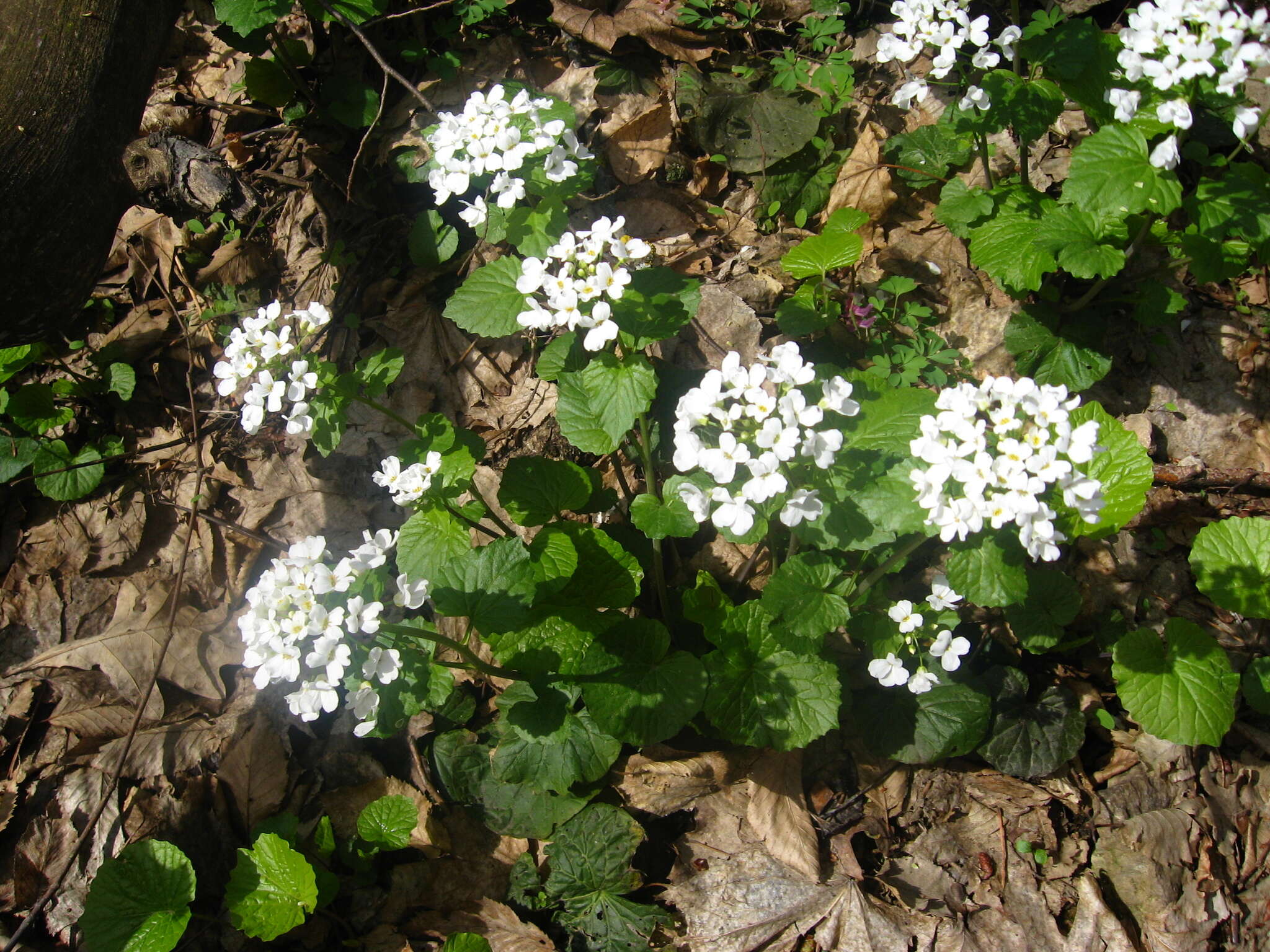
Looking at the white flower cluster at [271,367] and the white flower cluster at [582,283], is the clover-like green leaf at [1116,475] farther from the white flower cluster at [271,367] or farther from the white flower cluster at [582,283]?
the white flower cluster at [271,367]

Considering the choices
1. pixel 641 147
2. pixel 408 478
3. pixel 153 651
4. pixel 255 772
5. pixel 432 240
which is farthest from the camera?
pixel 641 147

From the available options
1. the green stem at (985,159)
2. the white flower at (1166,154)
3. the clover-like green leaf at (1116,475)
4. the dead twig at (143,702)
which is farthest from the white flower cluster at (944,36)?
the dead twig at (143,702)

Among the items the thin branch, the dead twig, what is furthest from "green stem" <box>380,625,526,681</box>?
the thin branch

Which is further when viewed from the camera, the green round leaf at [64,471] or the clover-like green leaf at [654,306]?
the green round leaf at [64,471]

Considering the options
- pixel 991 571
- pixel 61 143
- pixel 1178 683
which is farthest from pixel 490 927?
pixel 61 143

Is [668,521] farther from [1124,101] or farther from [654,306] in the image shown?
[1124,101]

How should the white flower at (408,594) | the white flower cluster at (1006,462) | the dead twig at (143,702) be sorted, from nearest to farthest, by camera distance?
the white flower cluster at (1006,462)
the white flower at (408,594)
the dead twig at (143,702)

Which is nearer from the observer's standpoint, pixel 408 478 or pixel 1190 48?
pixel 1190 48

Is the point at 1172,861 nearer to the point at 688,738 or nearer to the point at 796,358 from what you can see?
the point at 688,738
